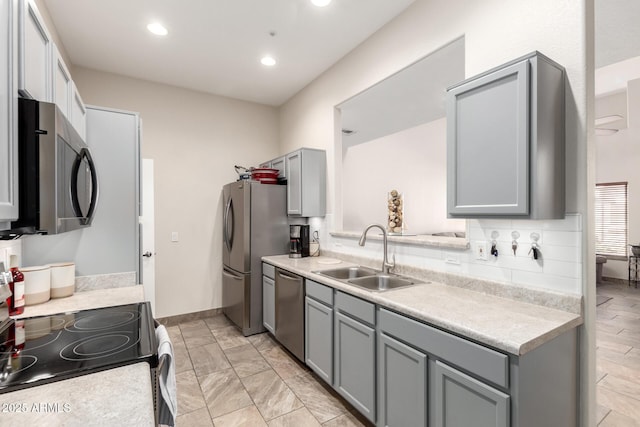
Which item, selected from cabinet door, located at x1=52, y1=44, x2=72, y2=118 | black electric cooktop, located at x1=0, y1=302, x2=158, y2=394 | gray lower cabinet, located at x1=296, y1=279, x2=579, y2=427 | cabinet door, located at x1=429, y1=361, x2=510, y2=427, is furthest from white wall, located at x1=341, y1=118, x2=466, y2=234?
black electric cooktop, located at x1=0, y1=302, x2=158, y2=394

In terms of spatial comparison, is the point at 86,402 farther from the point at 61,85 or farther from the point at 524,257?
the point at 524,257

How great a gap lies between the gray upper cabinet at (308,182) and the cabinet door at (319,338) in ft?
3.73

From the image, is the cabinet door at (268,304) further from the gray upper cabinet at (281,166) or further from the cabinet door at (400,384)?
the cabinet door at (400,384)

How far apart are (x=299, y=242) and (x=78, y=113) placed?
7.38 feet

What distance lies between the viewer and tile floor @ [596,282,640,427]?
2.21 m

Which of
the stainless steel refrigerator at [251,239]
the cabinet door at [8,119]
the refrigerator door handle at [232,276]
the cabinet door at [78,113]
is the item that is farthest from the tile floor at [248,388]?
the cabinet door at [78,113]

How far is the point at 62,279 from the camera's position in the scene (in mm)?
1981

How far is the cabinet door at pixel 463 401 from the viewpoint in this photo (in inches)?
49.2

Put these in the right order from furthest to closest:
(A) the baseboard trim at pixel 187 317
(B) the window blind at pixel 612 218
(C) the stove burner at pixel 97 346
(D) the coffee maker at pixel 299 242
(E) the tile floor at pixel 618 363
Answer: (B) the window blind at pixel 612 218 → (A) the baseboard trim at pixel 187 317 → (D) the coffee maker at pixel 299 242 → (E) the tile floor at pixel 618 363 → (C) the stove burner at pixel 97 346

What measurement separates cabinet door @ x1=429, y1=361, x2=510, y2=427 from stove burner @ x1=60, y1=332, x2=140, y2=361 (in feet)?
4.44

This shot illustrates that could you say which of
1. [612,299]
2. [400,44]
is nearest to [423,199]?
[612,299]

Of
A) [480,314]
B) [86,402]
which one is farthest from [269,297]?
[86,402]

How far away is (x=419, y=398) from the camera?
1.57m

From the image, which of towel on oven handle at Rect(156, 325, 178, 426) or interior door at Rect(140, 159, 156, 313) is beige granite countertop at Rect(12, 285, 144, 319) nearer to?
towel on oven handle at Rect(156, 325, 178, 426)
